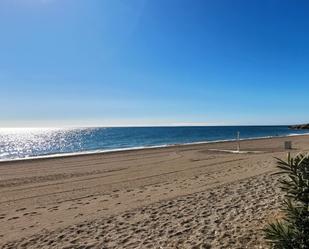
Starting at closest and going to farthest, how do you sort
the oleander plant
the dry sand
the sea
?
the oleander plant → the dry sand → the sea

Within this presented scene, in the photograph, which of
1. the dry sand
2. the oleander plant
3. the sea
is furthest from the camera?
the sea

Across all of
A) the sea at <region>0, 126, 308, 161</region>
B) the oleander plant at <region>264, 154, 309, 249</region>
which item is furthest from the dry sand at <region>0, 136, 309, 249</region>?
the sea at <region>0, 126, 308, 161</region>

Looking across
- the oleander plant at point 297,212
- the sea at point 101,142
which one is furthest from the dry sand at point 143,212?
the sea at point 101,142

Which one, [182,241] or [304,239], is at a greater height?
[304,239]

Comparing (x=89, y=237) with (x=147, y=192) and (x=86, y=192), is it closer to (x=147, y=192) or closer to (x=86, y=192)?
(x=147, y=192)

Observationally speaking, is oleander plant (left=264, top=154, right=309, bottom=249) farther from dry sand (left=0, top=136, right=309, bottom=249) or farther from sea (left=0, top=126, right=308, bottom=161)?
sea (left=0, top=126, right=308, bottom=161)

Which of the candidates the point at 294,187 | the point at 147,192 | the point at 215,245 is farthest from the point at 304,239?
the point at 147,192

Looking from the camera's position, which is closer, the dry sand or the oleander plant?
the oleander plant

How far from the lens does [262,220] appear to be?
602 centimetres

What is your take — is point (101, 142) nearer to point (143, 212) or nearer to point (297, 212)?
point (143, 212)

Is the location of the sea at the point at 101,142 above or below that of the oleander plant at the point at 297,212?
below

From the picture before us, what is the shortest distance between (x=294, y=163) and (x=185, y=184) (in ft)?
23.7

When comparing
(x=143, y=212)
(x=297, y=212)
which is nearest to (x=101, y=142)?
(x=143, y=212)

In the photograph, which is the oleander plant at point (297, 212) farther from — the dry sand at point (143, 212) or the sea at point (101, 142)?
the sea at point (101, 142)
